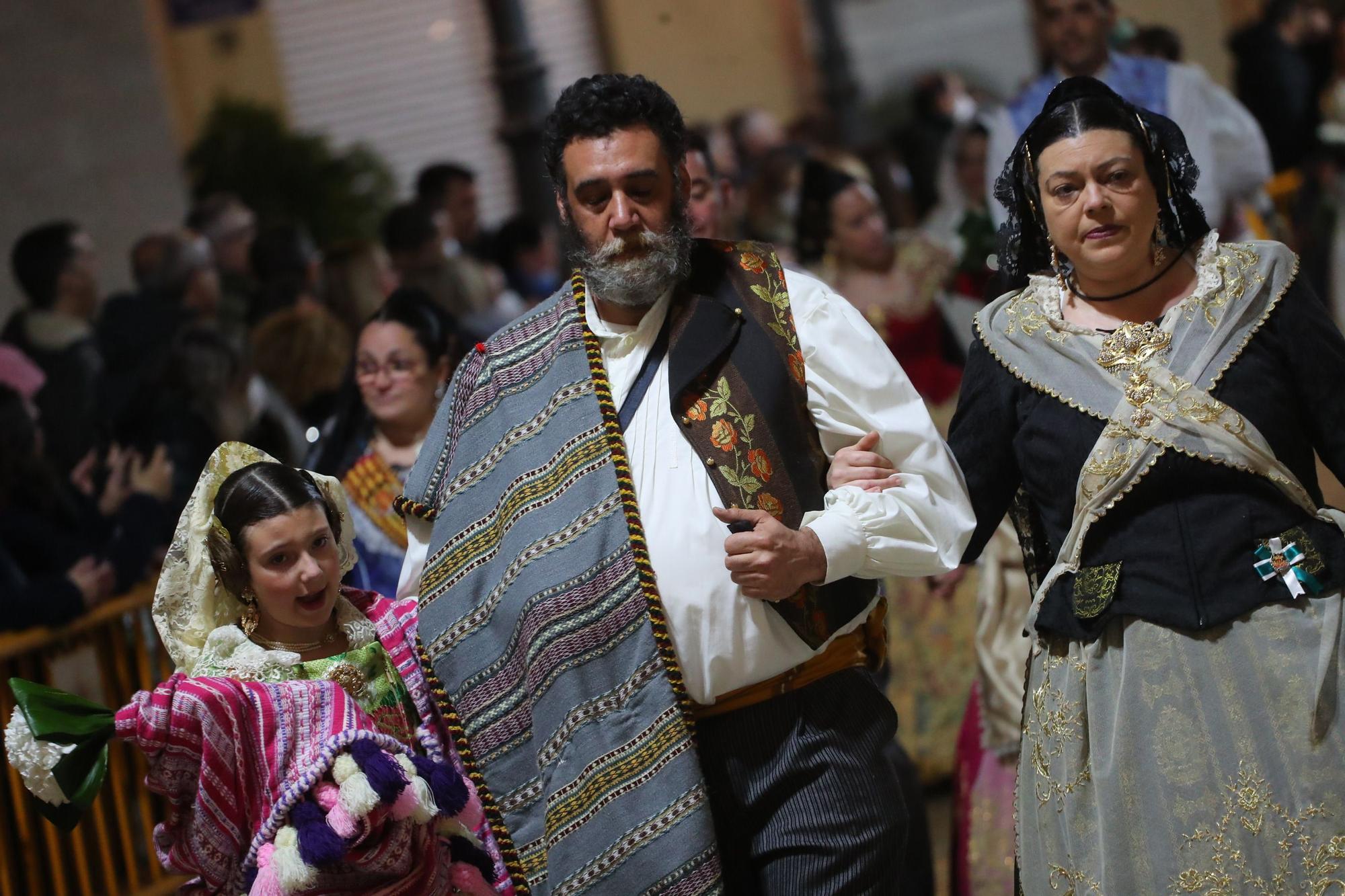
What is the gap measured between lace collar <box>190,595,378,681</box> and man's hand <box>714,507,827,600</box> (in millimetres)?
882

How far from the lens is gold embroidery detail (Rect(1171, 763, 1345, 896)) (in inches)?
115

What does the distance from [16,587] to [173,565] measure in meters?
1.86

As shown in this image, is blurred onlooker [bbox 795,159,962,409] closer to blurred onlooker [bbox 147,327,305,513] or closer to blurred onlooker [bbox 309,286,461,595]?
blurred onlooker [bbox 147,327,305,513]

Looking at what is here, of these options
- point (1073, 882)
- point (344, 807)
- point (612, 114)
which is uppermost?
point (612, 114)

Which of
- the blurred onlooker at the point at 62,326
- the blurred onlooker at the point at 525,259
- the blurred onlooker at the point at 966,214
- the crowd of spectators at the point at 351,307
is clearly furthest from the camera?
the blurred onlooker at the point at 525,259

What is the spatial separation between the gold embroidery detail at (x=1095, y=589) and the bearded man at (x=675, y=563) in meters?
0.23

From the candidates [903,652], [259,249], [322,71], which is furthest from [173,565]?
[322,71]

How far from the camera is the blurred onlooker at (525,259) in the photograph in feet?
30.4

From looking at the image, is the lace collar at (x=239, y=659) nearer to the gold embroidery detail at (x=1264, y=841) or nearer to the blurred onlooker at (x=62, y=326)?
the gold embroidery detail at (x=1264, y=841)

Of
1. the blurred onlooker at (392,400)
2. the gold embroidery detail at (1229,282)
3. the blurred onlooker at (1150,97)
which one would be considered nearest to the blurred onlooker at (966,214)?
the blurred onlooker at (1150,97)

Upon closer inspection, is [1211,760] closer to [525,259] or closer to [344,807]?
[344,807]

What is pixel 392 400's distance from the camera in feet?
14.9

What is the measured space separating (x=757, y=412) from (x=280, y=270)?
16.0 ft

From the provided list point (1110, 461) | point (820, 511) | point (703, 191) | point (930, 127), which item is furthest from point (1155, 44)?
point (820, 511)
